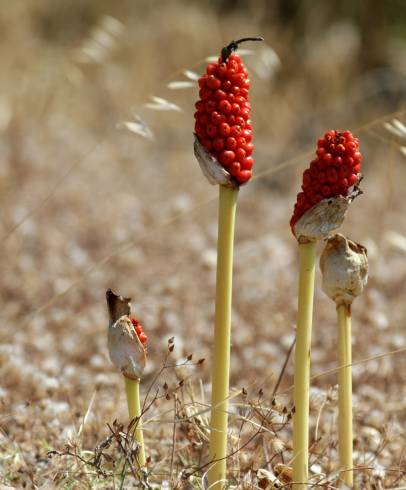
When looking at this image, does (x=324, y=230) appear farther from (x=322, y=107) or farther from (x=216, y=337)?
(x=322, y=107)

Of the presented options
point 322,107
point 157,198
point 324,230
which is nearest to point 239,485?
point 324,230

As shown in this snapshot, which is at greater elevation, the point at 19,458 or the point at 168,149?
the point at 168,149

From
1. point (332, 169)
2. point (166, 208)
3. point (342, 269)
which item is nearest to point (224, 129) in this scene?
point (332, 169)

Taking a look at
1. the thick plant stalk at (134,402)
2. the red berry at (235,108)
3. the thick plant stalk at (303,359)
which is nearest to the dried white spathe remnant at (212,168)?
the red berry at (235,108)

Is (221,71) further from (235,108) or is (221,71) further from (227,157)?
(227,157)

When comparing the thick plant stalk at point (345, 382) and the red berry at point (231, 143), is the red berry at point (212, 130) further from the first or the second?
the thick plant stalk at point (345, 382)

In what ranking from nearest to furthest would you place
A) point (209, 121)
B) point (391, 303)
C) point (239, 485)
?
point (209, 121)
point (239, 485)
point (391, 303)
